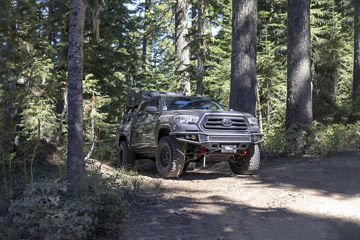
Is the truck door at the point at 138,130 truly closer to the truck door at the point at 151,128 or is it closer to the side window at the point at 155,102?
the truck door at the point at 151,128

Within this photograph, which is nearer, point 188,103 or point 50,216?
point 50,216

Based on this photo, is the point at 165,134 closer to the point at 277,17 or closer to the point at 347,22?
the point at 277,17

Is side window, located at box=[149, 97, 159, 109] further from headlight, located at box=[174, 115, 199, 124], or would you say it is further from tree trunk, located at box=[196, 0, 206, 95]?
tree trunk, located at box=[196, 0, 206, 95]

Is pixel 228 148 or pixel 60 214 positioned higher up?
pixel 228 148

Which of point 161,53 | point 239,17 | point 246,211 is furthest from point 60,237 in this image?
point 161,53

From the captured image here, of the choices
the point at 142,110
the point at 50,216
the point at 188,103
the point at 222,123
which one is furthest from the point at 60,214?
the point at 142,110

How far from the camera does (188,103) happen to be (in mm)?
9211

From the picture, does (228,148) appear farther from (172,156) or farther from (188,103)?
(188,103)

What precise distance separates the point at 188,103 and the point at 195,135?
1792mm

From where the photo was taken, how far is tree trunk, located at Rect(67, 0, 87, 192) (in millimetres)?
5219

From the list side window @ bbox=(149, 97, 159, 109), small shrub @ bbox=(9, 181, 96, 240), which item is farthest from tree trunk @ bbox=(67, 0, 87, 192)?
side window @ bbox=(149, 97, 159, 109)

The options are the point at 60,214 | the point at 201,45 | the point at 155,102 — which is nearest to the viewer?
the point at 60,214

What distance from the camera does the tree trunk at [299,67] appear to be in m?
11.4

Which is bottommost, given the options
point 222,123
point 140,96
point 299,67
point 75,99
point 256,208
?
point 256,208
